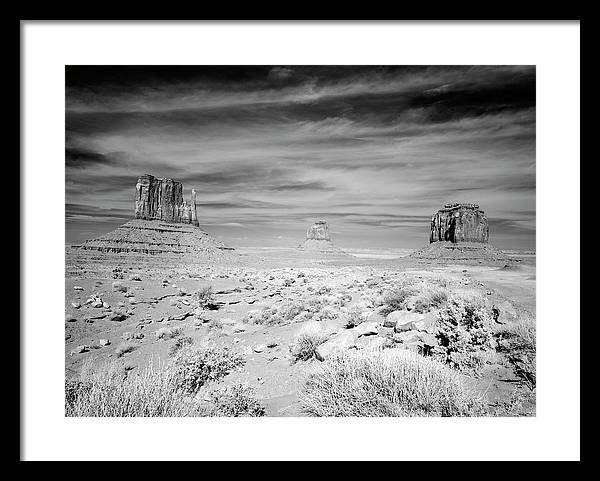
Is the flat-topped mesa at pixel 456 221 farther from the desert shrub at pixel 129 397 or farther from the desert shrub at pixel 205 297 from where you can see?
the desert shrub at pixel 129 397

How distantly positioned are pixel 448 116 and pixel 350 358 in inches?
110

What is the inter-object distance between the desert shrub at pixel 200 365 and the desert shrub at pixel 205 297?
619 mm

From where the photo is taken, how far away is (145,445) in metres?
3.11

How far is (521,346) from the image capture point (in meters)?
3.29

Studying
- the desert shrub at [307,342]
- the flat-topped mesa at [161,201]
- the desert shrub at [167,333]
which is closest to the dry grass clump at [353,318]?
the desert shrub at [307,342]

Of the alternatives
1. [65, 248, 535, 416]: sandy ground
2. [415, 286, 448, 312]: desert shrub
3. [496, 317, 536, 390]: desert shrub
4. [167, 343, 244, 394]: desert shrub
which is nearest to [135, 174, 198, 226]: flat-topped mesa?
[65, 248, 535, 416]: sandy ground

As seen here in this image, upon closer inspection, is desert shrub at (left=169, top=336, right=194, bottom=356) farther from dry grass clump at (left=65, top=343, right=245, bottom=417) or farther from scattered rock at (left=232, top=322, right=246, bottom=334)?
scattered rock at (left=232, top=322, right=246, bottom=334)

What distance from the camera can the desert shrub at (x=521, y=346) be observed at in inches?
127

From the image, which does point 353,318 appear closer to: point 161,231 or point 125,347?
point 125,347

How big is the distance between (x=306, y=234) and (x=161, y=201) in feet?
5.83

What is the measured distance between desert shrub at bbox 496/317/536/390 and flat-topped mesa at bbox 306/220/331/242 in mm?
2156
